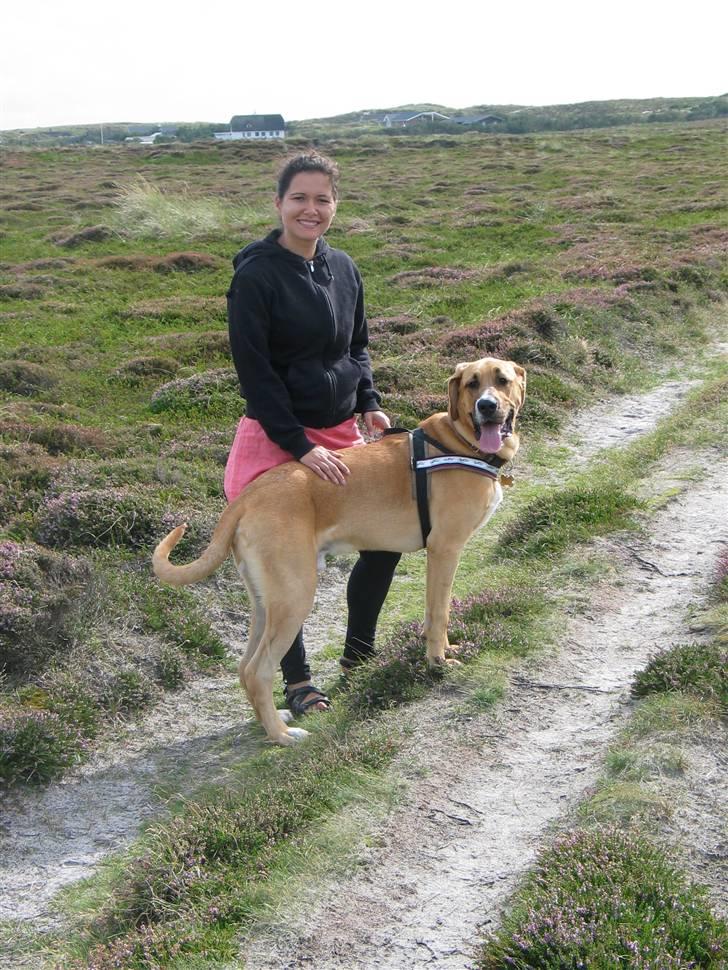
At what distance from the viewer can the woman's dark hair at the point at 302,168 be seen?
4.55 m

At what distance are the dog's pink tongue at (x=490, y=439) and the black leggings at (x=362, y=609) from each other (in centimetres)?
78

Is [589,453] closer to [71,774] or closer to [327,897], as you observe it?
[71,774]

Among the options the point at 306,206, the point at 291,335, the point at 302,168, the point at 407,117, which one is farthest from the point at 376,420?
the point at 407,117

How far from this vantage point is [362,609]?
5453 millimetres

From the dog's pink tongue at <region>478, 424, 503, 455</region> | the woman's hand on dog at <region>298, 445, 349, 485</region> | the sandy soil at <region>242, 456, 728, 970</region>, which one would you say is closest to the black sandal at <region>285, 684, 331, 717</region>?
the sandy soil at <region>242, 456, 728, 970</region>

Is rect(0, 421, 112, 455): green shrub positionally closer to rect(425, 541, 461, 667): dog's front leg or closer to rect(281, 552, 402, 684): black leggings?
rect(281, 552, 402, 684): black leggings

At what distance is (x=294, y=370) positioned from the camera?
4.77 m

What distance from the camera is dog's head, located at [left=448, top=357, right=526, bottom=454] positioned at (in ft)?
15.9

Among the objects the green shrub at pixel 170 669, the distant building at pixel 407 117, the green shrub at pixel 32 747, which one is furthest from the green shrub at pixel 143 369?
the distant building at pixel 407 117

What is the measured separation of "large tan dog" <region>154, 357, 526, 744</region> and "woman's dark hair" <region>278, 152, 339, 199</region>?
1.22 m

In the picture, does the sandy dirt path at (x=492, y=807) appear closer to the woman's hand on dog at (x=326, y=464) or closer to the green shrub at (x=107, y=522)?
the woman's hand on dog at (x=326, y=464)

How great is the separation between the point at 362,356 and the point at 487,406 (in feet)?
2.82

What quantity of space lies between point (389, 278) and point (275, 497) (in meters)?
15.5

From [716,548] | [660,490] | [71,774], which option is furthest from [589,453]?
[71,774]
